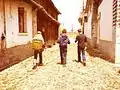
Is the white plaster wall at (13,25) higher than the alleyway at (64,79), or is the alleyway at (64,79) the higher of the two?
the white plaster wall at (13,25)

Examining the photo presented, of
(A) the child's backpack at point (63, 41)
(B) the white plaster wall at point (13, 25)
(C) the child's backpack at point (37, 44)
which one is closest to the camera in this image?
(C) the child's backpack at point (37, 44)

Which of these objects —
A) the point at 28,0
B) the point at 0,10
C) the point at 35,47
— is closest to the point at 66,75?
the point at 35,47

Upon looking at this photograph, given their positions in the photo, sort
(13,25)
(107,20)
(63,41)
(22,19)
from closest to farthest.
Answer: (63,41) → (13,25) → (107,20) → (22,19)

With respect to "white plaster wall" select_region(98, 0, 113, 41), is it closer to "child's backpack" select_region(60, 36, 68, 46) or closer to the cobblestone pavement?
"child's backpack" select_region(60, 36, 68, 46)

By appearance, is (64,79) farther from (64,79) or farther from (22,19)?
(22,19)

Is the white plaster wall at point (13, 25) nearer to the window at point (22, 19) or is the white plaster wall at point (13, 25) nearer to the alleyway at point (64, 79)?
the window at point (22, 19)

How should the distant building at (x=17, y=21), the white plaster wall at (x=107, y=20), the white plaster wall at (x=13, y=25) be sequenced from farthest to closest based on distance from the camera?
the white plaster wall at (x=107, y=20) < the white plaster wall at (x=13, y=25) < the distant building at (x=17, y=21)

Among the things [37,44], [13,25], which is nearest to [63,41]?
[37,44]

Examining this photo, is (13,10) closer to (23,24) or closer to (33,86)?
(23,24)

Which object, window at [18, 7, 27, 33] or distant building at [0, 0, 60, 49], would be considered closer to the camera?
distant building at [0, 0, 60, 49]

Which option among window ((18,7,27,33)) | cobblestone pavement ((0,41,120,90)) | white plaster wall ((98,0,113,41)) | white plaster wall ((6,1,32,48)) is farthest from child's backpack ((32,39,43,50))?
window ((18,7,27,33))

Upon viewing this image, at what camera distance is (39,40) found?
1248 cm

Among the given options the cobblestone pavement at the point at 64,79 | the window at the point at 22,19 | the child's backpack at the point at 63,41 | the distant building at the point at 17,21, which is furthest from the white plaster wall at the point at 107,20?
the window at the point at 22,19

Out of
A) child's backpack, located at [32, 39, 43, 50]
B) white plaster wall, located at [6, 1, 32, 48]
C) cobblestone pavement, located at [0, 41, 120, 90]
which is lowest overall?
cobblestone pavement, located at [0, 41, 120, 90]
